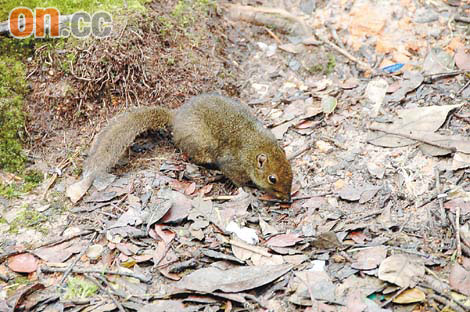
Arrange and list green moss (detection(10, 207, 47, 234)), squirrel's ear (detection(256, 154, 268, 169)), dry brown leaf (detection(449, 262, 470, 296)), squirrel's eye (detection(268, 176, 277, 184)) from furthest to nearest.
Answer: squirrel's ear (detection(256, 154, 268, 169)) < squirrel's eye (detection(268, 176, 277, 184)) < green moss (detection(10, 207, 47, 234)) < dry brown leaf (detection(449, 262, 470, 296))

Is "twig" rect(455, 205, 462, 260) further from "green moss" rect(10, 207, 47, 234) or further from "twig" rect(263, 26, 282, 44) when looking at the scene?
"twig" rect(263, 26, 282, 44)

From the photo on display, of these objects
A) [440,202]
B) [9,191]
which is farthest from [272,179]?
[9,191]

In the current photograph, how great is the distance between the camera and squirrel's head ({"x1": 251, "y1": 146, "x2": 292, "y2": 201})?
193 inches

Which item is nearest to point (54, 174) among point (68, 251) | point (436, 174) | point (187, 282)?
point (68, 251)

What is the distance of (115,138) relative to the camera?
197 inches

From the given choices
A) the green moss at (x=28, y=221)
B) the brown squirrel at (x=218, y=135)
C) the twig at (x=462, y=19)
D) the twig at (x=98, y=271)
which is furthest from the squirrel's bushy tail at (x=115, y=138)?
the twig at (x=462, y=19)

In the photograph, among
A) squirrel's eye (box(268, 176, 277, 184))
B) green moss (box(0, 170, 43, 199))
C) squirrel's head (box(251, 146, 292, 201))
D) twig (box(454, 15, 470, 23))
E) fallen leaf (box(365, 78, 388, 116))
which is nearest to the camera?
green moss (box(0, 170, 43, 199))

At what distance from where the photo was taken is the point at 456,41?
5910 mm

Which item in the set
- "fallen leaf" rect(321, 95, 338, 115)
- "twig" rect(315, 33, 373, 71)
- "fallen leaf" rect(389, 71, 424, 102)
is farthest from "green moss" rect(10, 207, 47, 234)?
"twig" rect(315, 33, 373, 71)

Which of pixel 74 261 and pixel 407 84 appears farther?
pixel 407 84

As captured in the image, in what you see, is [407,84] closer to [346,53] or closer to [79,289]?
[346,53]

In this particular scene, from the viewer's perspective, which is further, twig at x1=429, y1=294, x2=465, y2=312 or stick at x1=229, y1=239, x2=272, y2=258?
stick at x1=229, y1=239, x2=272, y2=258

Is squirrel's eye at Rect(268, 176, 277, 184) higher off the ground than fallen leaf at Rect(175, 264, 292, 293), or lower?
higher
